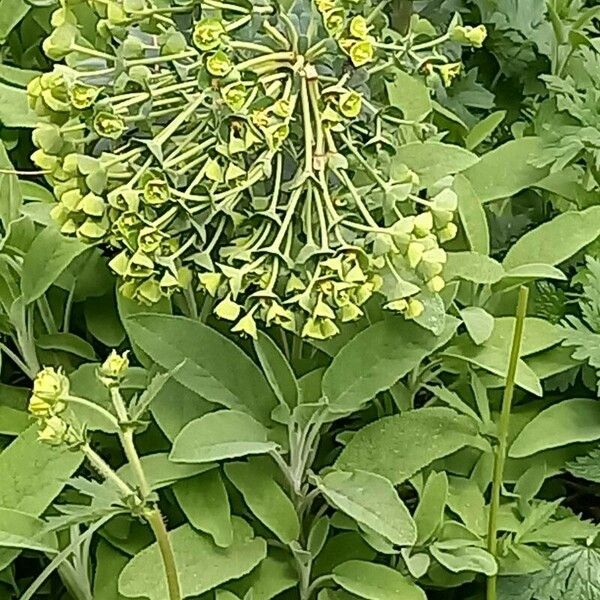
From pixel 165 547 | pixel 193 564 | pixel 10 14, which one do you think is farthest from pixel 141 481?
pixel 10 14

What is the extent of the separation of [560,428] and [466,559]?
114 mm

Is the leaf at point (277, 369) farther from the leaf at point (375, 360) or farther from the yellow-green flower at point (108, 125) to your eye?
the yellow-green flower at point (108, 125)

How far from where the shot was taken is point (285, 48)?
0.64m

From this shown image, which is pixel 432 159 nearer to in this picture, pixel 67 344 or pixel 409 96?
pixel 409 96

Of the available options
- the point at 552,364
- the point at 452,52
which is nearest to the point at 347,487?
the point at 552,364

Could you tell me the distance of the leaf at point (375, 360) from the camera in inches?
25.7

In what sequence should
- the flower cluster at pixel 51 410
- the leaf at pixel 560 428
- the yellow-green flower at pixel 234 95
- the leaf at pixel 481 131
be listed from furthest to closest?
1. the leaf at pixel 481 131
2. the leaf at pixel 560 428
3. the yellow-green flower at pixel 234 95
4. the flower cluster at pixel 51 410

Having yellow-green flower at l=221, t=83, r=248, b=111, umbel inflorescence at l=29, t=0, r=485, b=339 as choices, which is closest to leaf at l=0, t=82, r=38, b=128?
umbel inflorescence at l=29, t=0, r=485, b=339

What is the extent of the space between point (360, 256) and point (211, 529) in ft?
0.60

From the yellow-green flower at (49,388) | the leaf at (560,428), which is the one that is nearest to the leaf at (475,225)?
the leaf at (560,428)

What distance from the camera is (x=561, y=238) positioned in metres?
0.74

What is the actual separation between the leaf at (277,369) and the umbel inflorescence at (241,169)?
0.11 ft

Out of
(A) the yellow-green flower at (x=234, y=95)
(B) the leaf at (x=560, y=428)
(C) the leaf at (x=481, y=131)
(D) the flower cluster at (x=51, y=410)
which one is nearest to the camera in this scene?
(D) the flower cluster at (x=51, y=410)

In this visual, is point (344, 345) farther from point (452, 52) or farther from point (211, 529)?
point (452, 52)
